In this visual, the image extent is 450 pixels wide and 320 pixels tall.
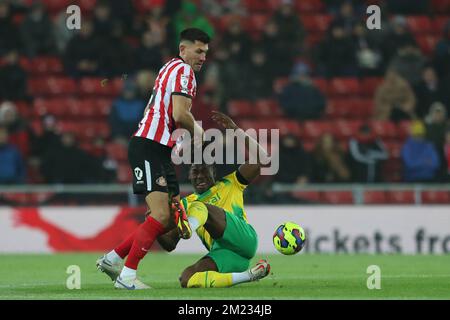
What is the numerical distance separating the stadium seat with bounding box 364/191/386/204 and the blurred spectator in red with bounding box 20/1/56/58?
651cm

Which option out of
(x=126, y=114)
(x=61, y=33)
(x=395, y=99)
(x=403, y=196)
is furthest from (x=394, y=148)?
(x=61, y=33)

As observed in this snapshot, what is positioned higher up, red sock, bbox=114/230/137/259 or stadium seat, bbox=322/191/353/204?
stadium seat, bbox=322/191/353/204

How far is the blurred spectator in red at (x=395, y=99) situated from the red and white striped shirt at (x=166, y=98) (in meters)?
9.81

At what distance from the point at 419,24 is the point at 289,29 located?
2978 mm

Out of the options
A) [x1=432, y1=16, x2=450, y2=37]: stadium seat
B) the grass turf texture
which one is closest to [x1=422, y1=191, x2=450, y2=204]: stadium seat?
the grass turf texture

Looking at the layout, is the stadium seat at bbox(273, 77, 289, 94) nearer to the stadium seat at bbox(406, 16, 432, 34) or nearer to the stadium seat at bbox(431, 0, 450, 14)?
the stadium seat at bbox(406, 16, 432, 34)

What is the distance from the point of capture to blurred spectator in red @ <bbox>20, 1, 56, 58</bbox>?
19656 mm

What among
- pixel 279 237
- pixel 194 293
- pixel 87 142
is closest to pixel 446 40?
pixel 87 142

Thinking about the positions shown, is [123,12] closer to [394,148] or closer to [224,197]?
[394,148]

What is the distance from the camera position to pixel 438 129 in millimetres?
17906

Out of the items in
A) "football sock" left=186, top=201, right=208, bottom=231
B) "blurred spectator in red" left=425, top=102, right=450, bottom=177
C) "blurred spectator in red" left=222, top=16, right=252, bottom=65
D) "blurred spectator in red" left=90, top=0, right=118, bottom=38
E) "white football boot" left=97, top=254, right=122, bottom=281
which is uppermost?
"blurred spectator in red" left=90, top=0, right=118, bottom=38

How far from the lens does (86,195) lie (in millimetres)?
16609

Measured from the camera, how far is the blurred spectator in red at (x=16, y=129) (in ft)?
57.4

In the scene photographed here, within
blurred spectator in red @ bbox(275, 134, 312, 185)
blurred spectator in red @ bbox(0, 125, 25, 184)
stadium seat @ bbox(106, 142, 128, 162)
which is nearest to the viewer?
blurred spectator in red @ bbox(0, 125, 25, 184)
